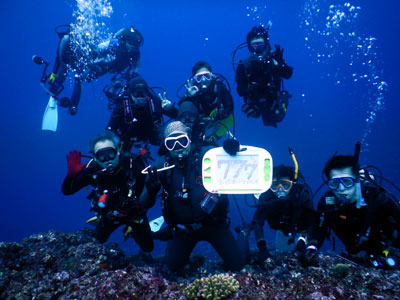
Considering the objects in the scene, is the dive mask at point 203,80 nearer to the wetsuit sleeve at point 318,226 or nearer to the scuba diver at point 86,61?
the scuba diver at point 86,61

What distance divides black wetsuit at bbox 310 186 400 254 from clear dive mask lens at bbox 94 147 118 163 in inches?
168

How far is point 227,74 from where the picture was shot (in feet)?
317

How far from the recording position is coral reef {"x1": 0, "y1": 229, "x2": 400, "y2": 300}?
287 centimetres

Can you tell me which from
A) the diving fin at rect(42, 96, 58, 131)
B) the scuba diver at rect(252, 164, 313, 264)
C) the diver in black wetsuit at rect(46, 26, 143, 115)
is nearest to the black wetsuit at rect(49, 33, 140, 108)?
the diver in black wetsuit at rect(46, 26, 143, 115)

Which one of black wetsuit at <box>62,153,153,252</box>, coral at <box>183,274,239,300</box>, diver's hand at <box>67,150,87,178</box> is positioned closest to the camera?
coral at <box>183,274,239,300</box>

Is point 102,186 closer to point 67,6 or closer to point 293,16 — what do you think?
point 67,6

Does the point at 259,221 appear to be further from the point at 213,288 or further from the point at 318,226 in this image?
the point at 213,288

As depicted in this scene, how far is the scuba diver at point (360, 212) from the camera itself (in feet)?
12.6

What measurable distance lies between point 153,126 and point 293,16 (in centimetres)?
8445

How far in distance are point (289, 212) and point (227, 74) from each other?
98.8m

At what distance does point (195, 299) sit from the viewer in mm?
3066

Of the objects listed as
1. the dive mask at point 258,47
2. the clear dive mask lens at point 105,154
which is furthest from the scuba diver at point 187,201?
the dive mask at point 258,47

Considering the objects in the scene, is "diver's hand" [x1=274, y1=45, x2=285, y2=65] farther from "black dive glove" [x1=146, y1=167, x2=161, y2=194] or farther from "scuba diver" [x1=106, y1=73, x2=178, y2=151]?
"black dive glove" [x1=146, y1=167, x2=161, y2=194]

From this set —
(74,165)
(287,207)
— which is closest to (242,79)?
(287,207)
